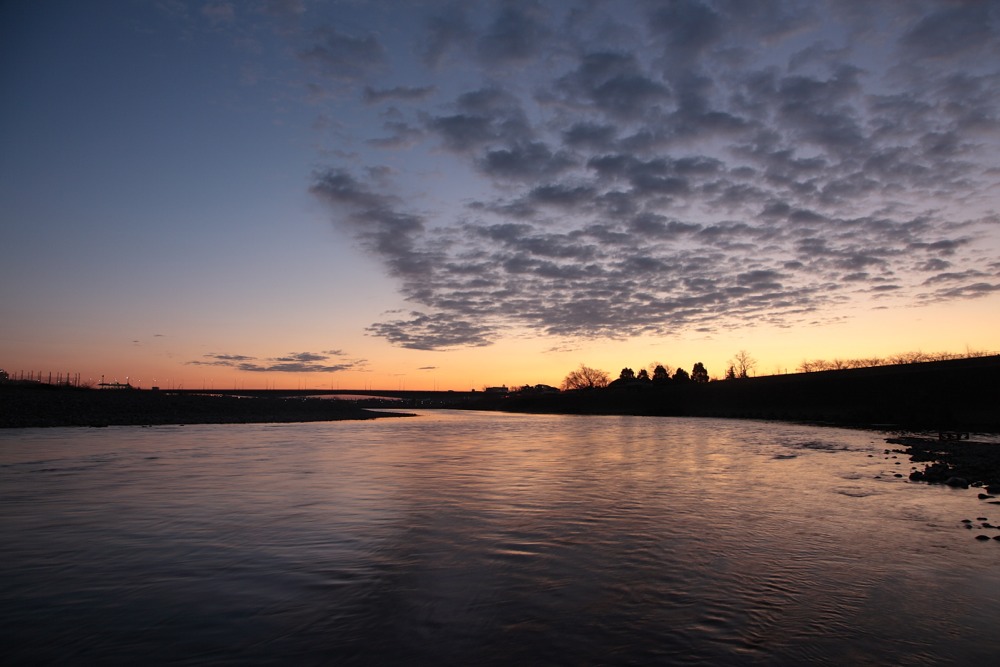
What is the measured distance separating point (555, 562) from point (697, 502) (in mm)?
8321

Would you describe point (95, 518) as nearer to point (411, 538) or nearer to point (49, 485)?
point (49, 485)

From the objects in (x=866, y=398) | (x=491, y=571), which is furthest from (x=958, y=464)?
(x=866, y=398)

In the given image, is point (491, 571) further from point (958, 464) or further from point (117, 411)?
point (117, 411)

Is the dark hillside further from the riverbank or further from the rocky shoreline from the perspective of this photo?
the riverbank

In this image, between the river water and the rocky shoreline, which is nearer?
the river water

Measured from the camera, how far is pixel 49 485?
61.4 ft

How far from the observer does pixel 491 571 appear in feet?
32.6

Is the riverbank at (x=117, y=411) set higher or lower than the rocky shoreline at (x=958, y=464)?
higher

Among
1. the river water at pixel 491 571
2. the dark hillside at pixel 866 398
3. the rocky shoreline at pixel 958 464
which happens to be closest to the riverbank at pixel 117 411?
the river water at pixel 491 571

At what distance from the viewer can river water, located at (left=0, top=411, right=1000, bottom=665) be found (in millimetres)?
6898

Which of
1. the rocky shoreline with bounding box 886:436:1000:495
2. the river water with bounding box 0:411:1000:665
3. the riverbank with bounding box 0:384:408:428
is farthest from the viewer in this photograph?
the riverbank with bounding box 0:384:408:428

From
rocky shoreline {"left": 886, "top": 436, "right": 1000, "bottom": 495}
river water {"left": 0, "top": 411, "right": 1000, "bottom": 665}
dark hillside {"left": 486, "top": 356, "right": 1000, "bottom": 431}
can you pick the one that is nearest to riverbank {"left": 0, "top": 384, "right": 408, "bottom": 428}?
river water {"left": 0, "top": 411, "right": 1000, "bottom": 665}

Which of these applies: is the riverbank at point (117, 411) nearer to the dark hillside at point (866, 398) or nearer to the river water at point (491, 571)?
the river water at point (491, 571)

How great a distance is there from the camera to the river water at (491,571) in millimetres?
6898
